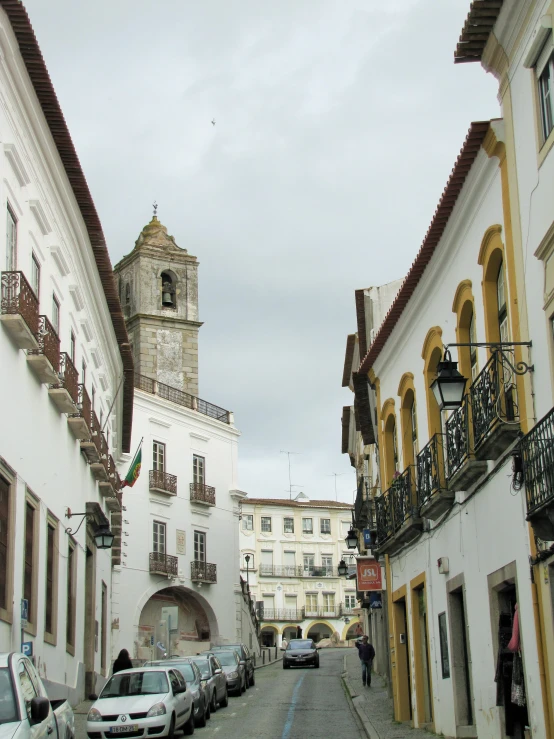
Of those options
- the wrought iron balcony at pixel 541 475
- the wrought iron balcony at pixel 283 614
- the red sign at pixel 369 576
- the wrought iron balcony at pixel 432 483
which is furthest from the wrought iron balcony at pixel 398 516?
the wrought iron balcony at pixel 283 614

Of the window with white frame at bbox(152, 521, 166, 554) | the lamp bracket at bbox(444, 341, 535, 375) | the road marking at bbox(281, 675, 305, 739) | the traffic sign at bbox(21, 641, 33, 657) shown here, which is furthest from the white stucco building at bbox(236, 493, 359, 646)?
the lamp bracket at bbox(444, 341, 535, 375)

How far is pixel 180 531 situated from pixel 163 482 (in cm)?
247

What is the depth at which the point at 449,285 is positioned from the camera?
16.2 metres

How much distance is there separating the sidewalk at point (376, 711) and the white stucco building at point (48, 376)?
604 centimetres

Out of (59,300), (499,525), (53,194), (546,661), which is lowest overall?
(546,661)

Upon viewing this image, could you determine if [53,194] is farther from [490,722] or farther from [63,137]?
[490,722]

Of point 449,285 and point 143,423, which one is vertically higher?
point 143,423

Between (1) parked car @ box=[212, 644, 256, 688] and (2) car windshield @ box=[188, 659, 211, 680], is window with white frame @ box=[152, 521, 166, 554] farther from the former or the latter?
(2) car windshield @ box=[188, 659, 211, 680]

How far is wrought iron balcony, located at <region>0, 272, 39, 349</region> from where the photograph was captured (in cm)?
1611

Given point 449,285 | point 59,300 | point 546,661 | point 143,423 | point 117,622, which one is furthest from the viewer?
point 143,423

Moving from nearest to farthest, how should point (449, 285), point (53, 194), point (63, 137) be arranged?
point (449, 285), point (63, 137), point (53, 194)

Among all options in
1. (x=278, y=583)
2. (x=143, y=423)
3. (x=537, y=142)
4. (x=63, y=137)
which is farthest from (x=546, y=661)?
(x=278, y=583)

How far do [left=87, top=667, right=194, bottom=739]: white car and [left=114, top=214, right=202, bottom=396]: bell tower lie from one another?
38.7m

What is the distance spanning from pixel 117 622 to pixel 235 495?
996 centimetres
